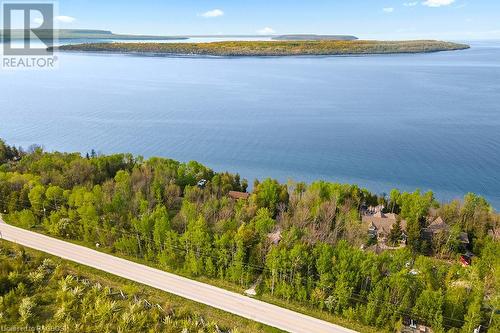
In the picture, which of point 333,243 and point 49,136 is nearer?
point 333,243

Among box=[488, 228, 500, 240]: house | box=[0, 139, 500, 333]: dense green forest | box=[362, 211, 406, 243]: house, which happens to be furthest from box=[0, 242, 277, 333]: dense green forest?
box=[488, 228, 500, 240]: house

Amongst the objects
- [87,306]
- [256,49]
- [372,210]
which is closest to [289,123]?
[372,210]

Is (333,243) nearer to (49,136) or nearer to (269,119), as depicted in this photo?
(269,119)

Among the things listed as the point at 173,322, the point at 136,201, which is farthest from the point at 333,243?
the point at 136,201

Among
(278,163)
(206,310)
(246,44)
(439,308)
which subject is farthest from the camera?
(246,44)

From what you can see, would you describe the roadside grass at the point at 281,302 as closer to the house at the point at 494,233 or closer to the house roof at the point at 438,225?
the house roof at the point at 438,225

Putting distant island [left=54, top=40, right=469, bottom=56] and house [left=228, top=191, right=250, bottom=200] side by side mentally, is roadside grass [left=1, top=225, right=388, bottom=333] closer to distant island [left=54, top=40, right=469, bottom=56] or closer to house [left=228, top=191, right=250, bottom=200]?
house [left=228, top=191, right=250, bottom=200]
